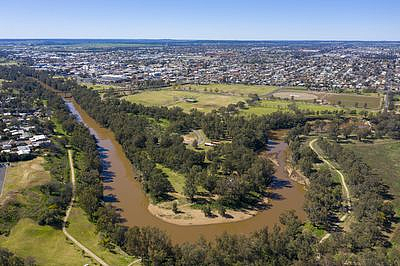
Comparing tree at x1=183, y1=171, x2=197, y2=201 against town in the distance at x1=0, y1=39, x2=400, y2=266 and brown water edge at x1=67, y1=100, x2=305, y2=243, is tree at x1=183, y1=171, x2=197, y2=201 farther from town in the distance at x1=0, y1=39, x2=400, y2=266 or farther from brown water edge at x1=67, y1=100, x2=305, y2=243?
brown water edge at x1=67, y1=100, x2=305, y2=243

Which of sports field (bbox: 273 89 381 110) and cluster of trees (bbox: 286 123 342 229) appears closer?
cluster of trees (bbox: 286 123 342 229)

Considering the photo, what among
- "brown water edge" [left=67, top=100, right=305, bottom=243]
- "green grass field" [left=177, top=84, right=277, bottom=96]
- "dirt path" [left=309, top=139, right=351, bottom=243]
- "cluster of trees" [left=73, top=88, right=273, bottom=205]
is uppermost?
"green grass field" [left=177, top=84, right=277, bottom=96]

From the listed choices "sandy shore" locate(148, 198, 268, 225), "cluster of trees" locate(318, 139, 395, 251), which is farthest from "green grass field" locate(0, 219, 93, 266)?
"cluster of trees" locate(318, 139, 395, 251)

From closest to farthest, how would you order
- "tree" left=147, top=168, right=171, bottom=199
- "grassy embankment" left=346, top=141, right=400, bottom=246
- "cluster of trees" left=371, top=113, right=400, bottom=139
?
1. "tree" left=147, top=168, right=171, bottom=199
2. "grassy embankment" left=346, top=141, right=400, bottom=246
3. "cluster of trees" left=371, top=113, right=400, bottom=139

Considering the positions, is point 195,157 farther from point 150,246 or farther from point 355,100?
→ point 355,100

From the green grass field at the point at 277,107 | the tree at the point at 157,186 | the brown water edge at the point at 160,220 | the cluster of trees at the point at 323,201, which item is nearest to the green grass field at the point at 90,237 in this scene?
the brown water edge at the point at 160,220

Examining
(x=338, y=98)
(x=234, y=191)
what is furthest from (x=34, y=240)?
(x=338, y=98)

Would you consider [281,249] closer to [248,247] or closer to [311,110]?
[248,247]

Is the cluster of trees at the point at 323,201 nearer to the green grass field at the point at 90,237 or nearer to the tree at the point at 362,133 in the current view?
the green grass field at the point at 90,237
